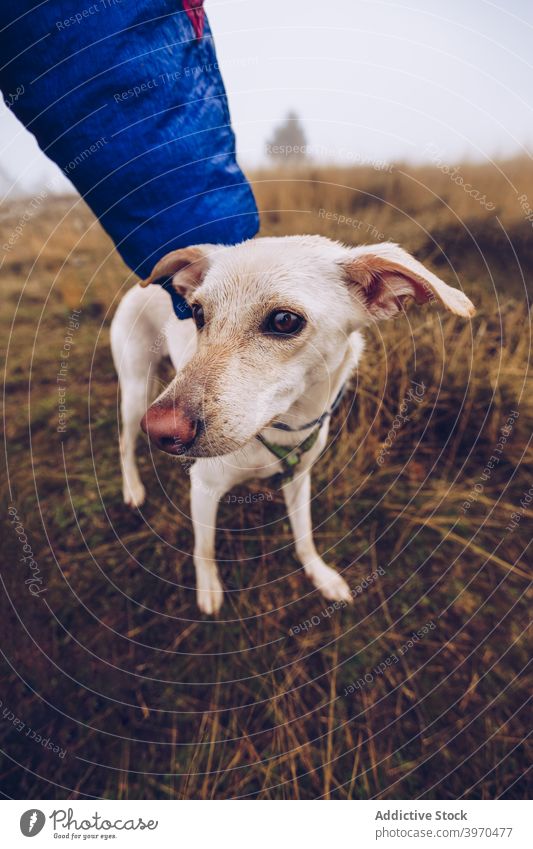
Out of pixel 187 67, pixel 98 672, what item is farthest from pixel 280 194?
pixel 98 672

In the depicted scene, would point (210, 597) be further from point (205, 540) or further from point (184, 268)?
point (184, 268)

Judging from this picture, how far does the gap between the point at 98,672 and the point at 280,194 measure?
5822mm

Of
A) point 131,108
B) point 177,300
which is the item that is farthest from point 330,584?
point 131,108

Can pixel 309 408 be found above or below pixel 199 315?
below

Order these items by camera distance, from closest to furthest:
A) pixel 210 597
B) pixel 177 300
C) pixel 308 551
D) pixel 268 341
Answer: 1. pixel 268 341
2. pixel 177 300
3. pixel 210 597
4. pixel 308 551

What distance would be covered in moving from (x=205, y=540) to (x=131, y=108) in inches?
98.4

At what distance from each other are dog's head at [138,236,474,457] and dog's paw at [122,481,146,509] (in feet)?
6.83

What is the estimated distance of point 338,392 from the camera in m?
2.25

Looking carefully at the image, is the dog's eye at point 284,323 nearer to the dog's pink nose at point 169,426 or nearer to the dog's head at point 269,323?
the dog's head at point 269,323

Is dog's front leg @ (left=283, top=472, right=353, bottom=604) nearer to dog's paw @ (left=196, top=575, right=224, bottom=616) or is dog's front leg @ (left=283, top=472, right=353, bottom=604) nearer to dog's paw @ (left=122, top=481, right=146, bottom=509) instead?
dog's paw @ (left=196, top=575, right=224, bottom=616)

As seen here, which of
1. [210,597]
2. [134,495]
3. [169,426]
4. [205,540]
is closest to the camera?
[169,426]

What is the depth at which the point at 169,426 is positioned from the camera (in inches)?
62.7

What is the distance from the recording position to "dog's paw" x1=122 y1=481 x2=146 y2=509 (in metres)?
3.52
